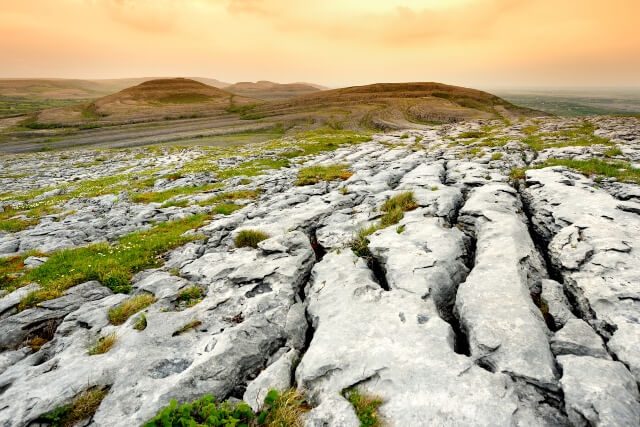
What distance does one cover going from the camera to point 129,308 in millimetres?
9227

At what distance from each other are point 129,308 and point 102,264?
4612 mm

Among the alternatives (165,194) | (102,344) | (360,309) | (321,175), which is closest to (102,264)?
(102,344)

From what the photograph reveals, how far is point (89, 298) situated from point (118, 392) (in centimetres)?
568

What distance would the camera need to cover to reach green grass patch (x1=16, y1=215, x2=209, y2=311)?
10828 millimetres

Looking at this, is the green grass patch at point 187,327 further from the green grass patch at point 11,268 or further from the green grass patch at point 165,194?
the green grass patch at point 165,194

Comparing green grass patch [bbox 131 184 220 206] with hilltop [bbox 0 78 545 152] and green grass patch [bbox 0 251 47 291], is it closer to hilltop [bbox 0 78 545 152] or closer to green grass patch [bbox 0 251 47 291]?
green grass patch [bbox 0 251 47 291]

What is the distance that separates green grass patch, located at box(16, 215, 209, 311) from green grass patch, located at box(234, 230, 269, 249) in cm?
299

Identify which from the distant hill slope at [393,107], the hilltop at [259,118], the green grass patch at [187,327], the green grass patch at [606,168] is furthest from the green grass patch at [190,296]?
the distant hill slope at [393,107]

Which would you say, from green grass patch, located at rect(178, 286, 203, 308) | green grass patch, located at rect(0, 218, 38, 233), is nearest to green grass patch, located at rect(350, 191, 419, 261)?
green grass patch, located at rect(178, 286, 203, 308)

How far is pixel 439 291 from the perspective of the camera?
895 centimetres

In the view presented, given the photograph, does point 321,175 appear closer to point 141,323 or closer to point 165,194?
point 165,194

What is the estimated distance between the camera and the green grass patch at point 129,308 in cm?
887

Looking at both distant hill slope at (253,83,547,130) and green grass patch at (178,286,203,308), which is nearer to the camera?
green grass patch at (178,286,203,308)

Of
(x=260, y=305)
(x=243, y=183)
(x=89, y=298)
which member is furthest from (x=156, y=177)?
(x=260, y=305)
